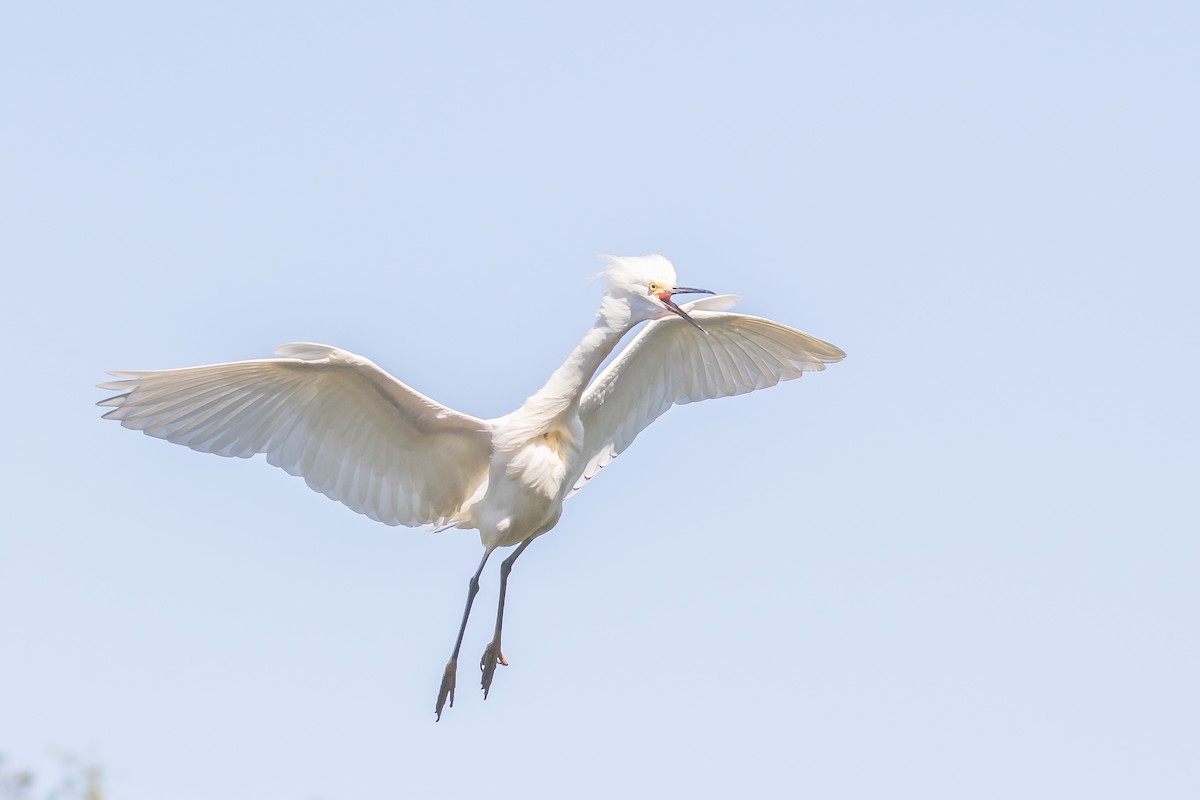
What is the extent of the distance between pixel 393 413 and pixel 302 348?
1.08 m

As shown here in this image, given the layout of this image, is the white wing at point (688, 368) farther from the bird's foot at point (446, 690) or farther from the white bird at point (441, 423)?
the bird's foot at point (446, 690)

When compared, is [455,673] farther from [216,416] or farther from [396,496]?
[216,416]

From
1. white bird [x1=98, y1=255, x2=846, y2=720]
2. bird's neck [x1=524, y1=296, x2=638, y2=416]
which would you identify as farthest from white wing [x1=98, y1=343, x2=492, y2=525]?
bird's neck [x1=524, y1=296, x2=638, y2=416]

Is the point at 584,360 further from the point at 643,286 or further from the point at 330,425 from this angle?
the point at 330,425

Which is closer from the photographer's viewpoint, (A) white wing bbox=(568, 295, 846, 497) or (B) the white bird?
(B) the white bird

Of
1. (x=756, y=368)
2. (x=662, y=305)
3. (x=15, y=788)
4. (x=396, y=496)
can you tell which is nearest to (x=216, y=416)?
(x=396, y=496)

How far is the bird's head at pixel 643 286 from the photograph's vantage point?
42.5ft

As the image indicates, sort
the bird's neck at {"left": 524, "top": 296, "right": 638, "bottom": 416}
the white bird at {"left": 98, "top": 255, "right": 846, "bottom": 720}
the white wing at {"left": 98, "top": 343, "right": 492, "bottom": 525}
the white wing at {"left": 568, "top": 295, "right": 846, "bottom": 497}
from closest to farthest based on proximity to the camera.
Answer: the white wing at {"left": 98, "top": 343, "right": 492, "bottom": 525} → the white bird at {"left": 98, "top": 255, "right": 846, "bottom": 720} → the bird's neck at {"left": 524, "top": 296, "right": 638, "bottom": 416} → the white wing at {"left": 568, "top": 295, "right": 846, "bottom": 497}

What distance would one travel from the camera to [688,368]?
14.4 m

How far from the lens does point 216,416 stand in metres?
12.5

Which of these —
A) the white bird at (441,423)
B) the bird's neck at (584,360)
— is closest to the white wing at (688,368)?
the white bird at (441,423)

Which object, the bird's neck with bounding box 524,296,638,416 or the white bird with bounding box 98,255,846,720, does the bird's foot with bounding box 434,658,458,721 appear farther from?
the bird's neck with bounding box 524,296,638,416

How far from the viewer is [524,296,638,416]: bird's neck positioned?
42.5 ft

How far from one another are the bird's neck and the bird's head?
69 mm
